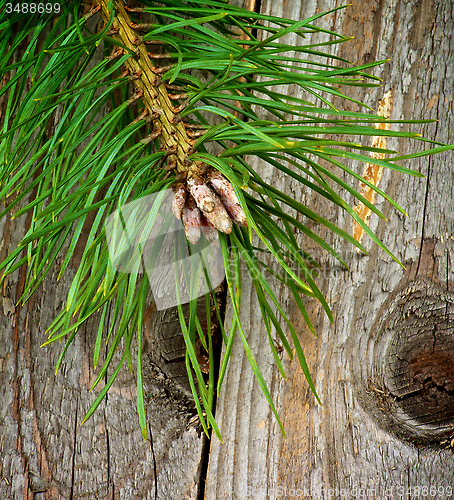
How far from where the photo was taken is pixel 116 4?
39 centimetres

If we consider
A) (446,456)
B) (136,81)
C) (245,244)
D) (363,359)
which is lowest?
(446,456)

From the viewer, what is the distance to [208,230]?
347 millimetres

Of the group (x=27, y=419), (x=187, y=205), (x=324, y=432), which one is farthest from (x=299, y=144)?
(x=27, y=419)

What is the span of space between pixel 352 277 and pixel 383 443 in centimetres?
19

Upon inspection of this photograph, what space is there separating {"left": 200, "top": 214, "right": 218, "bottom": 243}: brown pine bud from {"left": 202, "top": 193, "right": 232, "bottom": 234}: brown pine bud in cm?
2

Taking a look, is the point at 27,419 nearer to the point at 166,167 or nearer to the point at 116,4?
the point at 166,167

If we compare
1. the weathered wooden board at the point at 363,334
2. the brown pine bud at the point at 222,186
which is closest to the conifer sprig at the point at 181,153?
the brown pine bud at the point at 222,186

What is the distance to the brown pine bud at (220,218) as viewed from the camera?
32cm

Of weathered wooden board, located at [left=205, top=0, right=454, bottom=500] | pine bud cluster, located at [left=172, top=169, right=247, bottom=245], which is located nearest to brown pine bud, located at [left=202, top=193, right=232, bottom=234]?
pine bud cluster, located at [left=172, top=169, right=247, bottom=245]

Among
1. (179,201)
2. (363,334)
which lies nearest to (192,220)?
(179,201)

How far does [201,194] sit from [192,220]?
2 cm

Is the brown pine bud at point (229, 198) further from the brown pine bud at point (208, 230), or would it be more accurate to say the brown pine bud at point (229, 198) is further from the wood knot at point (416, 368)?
the wood knot at point (416, 368)

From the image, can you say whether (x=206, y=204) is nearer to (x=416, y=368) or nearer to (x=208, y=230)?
(x=208, y=230)

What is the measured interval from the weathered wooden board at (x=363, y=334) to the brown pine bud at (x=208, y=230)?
161 millimetres
